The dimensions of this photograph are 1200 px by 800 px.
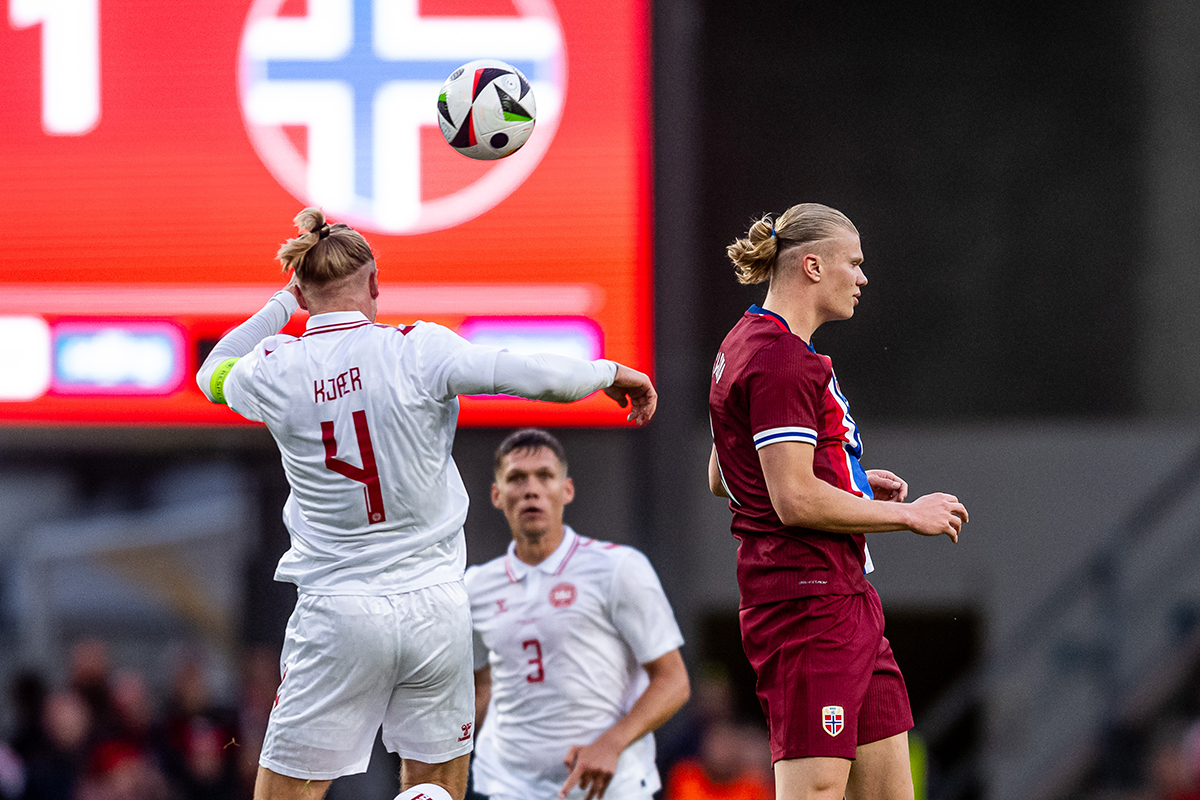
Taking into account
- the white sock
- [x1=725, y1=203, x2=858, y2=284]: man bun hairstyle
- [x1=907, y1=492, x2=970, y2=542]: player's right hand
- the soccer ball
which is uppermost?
the soccer ball

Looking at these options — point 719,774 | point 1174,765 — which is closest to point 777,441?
point 719,774

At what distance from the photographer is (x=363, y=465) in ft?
10.4

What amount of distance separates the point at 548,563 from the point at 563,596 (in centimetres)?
12

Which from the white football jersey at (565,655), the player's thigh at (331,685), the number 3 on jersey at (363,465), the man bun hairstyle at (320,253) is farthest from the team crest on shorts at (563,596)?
the man bun hairstyle at (320,253)

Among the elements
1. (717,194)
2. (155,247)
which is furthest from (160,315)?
(717,194)

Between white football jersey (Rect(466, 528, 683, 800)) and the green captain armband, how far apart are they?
1.26 m

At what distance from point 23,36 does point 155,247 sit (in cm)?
142

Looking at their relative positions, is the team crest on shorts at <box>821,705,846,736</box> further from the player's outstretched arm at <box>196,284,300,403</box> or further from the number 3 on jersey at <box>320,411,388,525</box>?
the player's outstretched arm at <box>196,284,300,403</box>

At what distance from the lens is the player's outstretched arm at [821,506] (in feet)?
9.87

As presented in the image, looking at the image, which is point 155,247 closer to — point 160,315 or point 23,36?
point 160,315

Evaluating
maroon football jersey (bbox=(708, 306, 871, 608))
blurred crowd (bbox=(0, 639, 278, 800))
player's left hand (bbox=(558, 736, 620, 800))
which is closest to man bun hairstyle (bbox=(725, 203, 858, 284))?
maroon football jersey (bbox=(708, 306, 871, 608))

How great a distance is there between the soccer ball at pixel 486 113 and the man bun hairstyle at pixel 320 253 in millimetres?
820

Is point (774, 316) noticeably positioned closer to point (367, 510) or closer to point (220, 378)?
point (367, 510)

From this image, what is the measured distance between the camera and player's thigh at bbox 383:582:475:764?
10.5ft
